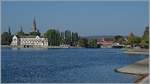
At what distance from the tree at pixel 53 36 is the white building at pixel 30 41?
1.37 metres

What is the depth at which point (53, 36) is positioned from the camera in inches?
3821

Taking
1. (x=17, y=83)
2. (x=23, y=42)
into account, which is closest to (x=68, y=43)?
(x=23, y=42)

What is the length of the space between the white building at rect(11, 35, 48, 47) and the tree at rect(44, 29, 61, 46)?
4.48 ft

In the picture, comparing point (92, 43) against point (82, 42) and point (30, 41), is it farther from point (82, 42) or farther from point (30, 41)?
point (30, 41)

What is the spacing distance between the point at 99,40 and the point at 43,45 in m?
28.8

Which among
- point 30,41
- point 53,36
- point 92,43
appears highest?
point 53,36

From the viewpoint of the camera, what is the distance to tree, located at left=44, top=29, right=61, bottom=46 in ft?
315

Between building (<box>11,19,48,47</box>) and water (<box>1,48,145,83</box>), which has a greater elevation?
building (<box>11,19,48,47</box>)

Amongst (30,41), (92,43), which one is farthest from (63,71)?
(92,43)

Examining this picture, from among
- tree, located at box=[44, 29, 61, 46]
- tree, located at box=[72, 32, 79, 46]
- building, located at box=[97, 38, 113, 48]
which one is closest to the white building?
tree, located at box=[44, 29, 61, 46]

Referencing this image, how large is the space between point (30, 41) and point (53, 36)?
590 cm

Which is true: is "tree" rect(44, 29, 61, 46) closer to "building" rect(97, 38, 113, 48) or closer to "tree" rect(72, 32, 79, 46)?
"tree" rect(72, 32, 79, 46)

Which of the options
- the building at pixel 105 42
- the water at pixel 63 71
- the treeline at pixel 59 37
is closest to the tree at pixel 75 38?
the treeline at pixel 59 37

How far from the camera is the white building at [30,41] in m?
92.8
